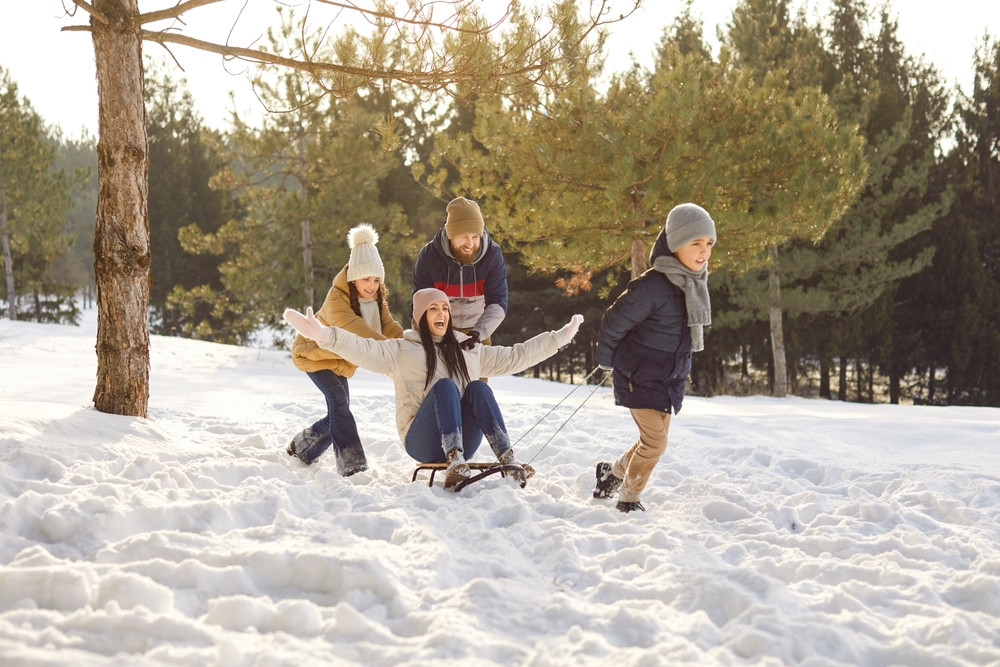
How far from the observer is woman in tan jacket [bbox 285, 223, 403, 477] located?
14.8ft

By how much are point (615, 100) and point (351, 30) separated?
6035mm

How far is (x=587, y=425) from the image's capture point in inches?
279

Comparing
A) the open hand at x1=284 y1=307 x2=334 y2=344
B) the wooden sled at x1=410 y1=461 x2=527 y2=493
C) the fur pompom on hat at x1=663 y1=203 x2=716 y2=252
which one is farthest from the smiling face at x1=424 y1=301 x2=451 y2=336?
the fur pompom on hat at x1=663 y1=203 x2=716 y2=252

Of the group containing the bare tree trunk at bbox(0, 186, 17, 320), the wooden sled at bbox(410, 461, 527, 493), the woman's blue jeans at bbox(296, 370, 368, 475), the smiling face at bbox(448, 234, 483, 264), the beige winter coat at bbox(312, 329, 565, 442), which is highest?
the bare tree trunk at bbox(0, 186, 17, 320)

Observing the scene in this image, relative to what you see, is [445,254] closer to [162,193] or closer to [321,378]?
[321,378]

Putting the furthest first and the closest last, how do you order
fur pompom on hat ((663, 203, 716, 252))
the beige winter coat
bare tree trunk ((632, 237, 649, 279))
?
bare tree trunk ((632, 237, 649, 279))
the beige winter coat
fur pompom on hat ((663, 203, 716, 252))

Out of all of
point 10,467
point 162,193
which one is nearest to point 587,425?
point 10,467

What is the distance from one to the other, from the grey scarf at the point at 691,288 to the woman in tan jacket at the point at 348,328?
5.49ft

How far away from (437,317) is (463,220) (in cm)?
63

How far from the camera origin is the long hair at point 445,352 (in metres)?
4.28

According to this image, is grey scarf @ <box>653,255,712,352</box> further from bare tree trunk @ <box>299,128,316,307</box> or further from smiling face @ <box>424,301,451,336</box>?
bare tree trunk @ <box>299,128,316,307</box>

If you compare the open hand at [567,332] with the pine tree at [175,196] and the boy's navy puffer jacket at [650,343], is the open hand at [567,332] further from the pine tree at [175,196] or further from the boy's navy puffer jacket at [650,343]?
the pine tree at [175,196]

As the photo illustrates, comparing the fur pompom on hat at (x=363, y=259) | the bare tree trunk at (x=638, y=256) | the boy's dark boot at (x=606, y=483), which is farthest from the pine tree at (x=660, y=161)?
the boy's dark boot at (x=606, y=483)

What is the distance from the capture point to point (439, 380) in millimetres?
4203
